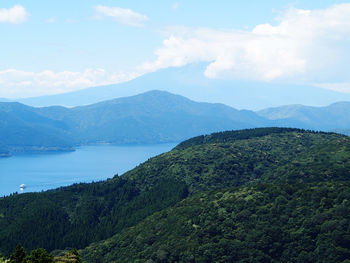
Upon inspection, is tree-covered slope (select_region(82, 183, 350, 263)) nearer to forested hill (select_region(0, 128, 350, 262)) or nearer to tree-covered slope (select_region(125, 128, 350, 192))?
forested hill (select_region(0, 128, 350, 262))

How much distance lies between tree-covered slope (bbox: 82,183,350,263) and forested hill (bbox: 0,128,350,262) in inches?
10.8

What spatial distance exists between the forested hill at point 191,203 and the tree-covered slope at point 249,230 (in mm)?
275

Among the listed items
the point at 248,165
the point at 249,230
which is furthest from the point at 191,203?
the point at 248,165

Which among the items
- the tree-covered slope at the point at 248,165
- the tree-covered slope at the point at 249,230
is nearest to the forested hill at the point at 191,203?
the tree-covered slope at the point at 249,230

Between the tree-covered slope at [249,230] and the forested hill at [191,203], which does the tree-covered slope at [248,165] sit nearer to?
the forested hill at [191,203]

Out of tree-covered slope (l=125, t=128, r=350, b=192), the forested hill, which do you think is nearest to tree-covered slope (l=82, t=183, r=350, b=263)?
the forested hill

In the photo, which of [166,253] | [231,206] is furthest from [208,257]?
[231,206]

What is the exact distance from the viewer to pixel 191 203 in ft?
393

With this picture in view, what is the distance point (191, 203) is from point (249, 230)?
99.1 feet

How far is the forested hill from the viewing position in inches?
3634

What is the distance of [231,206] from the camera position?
345 ft

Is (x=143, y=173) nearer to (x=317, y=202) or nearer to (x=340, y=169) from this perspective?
(x=340, y=169)

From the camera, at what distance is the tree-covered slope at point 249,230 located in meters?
82.7

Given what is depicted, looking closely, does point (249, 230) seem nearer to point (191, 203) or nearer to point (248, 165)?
point (191, 203)
